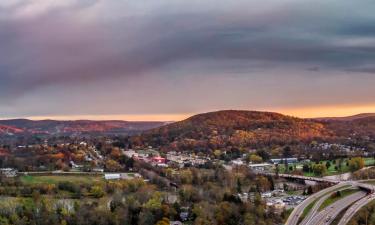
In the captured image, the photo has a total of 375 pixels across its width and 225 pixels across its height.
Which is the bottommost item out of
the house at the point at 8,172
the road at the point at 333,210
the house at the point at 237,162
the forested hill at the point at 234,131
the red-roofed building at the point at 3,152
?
the road at the point at 333,210

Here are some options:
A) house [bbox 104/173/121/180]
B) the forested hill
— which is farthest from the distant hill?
house [bbox 104/173/121/180]

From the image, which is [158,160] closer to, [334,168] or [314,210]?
[334,168]

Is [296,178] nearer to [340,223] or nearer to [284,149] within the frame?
[340,223]

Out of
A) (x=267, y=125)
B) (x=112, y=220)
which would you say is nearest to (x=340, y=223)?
(x=112, y=220)

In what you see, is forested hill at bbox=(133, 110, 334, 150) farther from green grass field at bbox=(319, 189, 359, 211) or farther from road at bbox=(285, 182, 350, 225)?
green grass field at bbox=(319, 189, 359, 211)

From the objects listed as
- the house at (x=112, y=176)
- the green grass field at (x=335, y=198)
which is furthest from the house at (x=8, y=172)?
the green grass field at (x=335, y=198)

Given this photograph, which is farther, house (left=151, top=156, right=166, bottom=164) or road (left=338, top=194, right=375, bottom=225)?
house (left=151, top=156, right=166, bottom=164)

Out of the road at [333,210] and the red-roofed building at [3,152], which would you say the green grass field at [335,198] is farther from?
the red-roofed building at [3,152]
